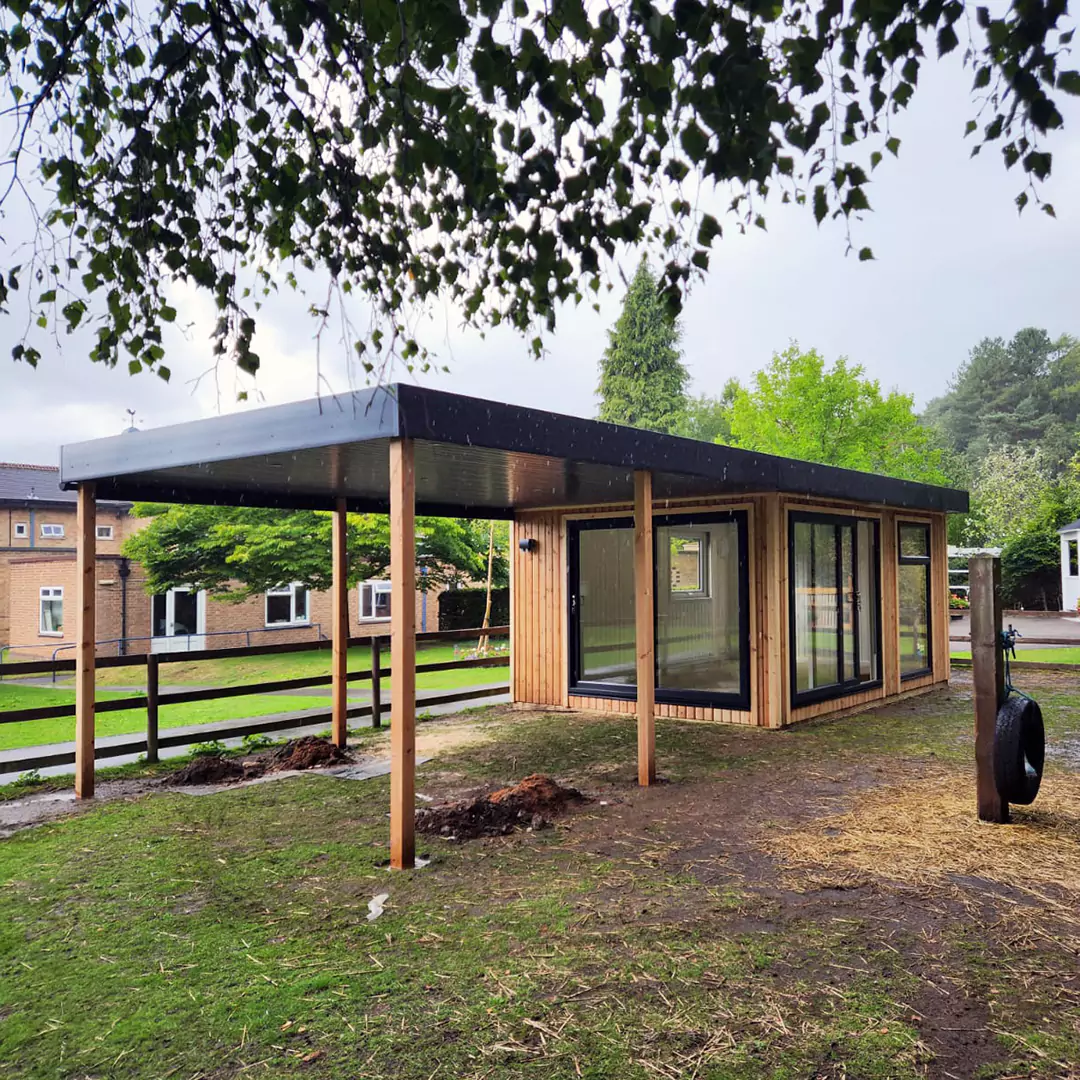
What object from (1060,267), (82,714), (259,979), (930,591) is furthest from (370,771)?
(1060,267)

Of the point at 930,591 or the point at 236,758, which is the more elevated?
the point at 930,591

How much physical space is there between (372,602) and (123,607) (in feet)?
21.3

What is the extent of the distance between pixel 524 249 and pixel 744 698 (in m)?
6.10

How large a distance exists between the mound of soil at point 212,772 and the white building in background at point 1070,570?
27.2 metres

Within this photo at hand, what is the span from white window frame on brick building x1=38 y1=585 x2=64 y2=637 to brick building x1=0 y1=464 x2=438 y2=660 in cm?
3

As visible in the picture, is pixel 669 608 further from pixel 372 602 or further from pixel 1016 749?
pixel 372 602

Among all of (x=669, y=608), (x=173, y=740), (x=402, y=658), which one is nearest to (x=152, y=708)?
(x=173, y=740)

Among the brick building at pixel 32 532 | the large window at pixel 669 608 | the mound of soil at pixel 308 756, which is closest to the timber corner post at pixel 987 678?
the large window at pixel 669 608

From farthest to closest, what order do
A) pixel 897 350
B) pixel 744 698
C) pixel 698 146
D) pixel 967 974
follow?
pixel 897 350 < pixel 744 698 < pixel 967 974 < pixel 698 146

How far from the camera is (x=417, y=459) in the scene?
5.85 m

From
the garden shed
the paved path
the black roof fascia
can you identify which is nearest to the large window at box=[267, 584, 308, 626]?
the paved path

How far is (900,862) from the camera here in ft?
15.1

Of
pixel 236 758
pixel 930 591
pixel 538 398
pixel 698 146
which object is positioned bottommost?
pixel 236 758

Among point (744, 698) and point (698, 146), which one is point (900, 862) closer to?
point (698, 146)
